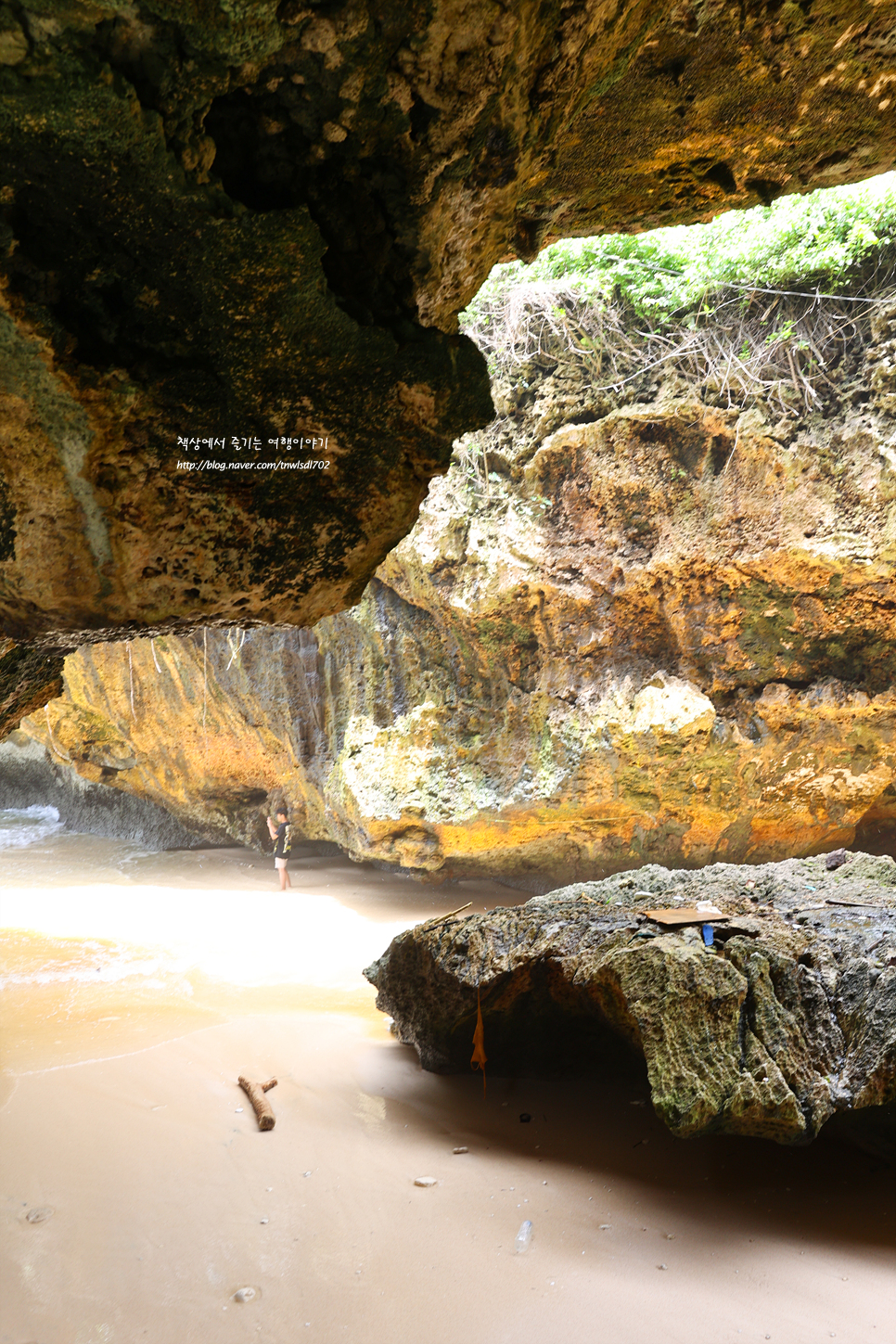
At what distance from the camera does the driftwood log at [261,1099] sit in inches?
136

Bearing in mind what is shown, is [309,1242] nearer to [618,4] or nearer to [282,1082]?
[282,1082]

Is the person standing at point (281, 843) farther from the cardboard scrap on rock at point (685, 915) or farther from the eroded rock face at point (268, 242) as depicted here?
the eroded rock face at point (268, 242)

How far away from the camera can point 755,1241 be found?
273 cm

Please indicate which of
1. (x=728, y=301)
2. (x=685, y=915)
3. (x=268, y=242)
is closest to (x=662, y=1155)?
(x=685, y=915)

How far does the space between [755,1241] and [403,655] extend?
5584 mm

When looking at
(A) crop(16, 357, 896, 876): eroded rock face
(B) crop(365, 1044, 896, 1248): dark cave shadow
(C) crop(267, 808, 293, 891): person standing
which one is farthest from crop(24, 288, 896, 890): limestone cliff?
(B) crop(365, 1044, 896, 1248): dark cave shadow

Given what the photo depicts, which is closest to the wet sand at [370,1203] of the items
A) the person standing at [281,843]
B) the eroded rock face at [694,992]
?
the eroded rock face at [694,992]

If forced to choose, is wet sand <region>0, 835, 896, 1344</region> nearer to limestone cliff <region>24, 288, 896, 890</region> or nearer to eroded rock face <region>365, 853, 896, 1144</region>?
eroded rock face <region>365, 853, 896, 1144</region>

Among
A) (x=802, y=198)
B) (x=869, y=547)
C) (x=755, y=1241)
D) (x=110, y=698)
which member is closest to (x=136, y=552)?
(x=755, y=1241)

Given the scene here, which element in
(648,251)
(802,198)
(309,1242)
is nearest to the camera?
(309,1242)

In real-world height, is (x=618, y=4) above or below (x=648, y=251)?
below

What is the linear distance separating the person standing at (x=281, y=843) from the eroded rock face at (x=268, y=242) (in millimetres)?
6779

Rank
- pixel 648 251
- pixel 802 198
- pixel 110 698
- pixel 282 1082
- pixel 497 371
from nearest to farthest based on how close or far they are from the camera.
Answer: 1. pixel 282 1082
2. pixel 802 198
3. pixel 648 251
4. pixel 497 371
5. pixel 110 698

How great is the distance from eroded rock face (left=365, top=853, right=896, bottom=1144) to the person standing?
4.51m
